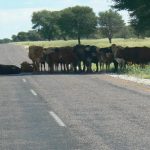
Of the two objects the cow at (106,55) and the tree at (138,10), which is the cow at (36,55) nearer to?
the cow at (106,55)

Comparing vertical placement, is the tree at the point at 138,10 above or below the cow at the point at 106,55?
above

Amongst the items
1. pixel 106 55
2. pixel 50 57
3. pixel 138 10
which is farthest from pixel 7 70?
pixel 138 10

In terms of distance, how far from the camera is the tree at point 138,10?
1538 inches

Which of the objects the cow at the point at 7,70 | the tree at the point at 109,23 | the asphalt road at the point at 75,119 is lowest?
the cow at the point at 7,70

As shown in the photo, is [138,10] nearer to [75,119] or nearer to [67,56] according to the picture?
[67,56]

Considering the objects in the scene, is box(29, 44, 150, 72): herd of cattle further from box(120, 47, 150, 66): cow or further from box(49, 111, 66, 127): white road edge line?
box(49, 111, 66, 127): white road edge line

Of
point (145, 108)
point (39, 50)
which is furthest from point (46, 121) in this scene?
point (39, 50)

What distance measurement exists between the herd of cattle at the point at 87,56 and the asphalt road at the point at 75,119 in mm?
14181

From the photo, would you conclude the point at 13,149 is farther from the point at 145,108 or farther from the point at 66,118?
the point at 145,108

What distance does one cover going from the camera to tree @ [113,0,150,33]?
3905 cm

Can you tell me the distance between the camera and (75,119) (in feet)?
44.3

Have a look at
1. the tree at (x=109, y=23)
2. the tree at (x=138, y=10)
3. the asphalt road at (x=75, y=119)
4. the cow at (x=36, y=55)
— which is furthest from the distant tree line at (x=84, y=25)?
the asphalt road at (x=75, y=119)

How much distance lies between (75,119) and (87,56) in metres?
23.2

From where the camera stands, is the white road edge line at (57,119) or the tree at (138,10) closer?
the white road edge line at (57,119)
